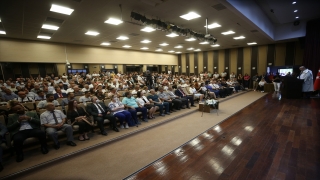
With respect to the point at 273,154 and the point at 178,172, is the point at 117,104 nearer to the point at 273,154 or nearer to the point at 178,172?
the point at 178,172

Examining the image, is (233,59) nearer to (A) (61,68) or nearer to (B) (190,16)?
(B) (190,16)

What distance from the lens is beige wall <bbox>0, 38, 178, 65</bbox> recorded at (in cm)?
812

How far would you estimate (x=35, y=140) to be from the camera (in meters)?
2.88

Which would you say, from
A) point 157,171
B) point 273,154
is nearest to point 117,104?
point 157,171

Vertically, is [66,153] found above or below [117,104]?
below

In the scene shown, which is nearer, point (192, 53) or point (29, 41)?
point (29, 41)

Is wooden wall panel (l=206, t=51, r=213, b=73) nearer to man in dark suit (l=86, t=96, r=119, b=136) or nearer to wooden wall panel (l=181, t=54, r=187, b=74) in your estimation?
wooden wall panel (l=181, t=54, r=187, b=74)

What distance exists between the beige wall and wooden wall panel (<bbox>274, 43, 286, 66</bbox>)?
10.7m

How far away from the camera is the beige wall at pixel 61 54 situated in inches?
320

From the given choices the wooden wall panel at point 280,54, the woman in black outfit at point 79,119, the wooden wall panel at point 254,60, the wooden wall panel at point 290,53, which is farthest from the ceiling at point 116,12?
the wooden wall panel at point 254,60

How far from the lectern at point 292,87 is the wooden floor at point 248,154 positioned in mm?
3587

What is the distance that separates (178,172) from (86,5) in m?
4.87

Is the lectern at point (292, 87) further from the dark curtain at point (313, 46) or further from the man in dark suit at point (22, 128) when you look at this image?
the man in dark suit at point (22, 128)

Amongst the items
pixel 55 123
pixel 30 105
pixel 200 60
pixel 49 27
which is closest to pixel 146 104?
pixel 55 123
